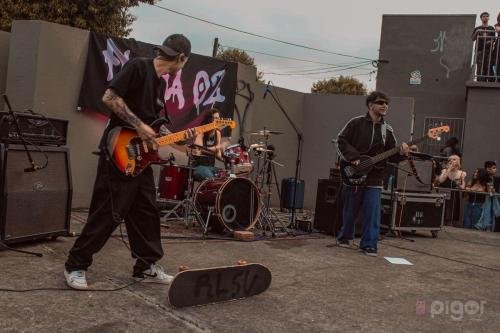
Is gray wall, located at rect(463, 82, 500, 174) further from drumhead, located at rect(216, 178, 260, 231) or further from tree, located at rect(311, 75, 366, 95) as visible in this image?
tree, located at rect(311, 75, 366, 95)

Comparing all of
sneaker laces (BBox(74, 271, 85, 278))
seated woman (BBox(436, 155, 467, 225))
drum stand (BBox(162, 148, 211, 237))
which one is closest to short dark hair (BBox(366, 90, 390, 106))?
drum stand (BBox(162, 148, 211, 237))

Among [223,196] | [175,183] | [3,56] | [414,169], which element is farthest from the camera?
[414,169]

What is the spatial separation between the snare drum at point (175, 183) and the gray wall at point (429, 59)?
12.3m

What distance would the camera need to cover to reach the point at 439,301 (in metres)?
4.33

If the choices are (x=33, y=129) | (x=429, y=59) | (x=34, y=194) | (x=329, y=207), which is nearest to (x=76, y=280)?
(x=34, y=194)

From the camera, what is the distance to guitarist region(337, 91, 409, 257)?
6.37 metres

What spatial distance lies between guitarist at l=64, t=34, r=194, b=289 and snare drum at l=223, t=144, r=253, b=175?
10.8 ft

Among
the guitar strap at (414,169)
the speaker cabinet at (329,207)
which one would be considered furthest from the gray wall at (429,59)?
the speaker cabinet at (329,207)

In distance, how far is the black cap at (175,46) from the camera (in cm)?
385

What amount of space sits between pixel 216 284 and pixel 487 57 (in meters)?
12.9

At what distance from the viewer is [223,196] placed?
22.3 ft

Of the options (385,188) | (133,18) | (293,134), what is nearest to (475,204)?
(385,188)

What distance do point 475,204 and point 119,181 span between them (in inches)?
391

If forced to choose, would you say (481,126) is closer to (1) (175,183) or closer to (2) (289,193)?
(2) (289,193)
